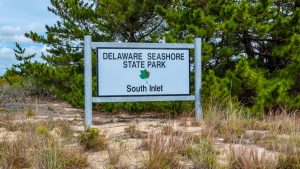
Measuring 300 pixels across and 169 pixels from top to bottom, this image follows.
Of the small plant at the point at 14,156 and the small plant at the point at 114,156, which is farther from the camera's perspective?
the small plant at the point at 114,156

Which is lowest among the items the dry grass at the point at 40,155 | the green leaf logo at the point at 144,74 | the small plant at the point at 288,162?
the small plant at the point at 288,162

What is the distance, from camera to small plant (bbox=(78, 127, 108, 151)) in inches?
239

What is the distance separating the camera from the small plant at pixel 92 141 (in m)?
6.06

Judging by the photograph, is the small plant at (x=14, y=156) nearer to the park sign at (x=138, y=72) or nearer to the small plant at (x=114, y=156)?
the small plant at (x=114, y=156)

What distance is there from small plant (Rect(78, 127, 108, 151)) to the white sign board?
8.49 ft

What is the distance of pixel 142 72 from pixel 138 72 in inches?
3.5

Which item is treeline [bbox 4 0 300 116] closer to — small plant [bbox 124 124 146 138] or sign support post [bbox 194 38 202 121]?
sign support post [bbox 194 38 202 121]

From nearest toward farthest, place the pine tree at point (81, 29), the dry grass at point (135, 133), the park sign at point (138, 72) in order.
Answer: the dry grass at point (135, 133) → the park sign at point (138, 72) → the pine tree at point (81, 29)

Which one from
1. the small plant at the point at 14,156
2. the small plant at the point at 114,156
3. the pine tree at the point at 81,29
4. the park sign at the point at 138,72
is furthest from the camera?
the pine tree at the point at 81,29

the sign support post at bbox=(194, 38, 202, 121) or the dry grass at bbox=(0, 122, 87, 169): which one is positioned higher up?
the sign support post at bbox=(194, 38, 202, 121)

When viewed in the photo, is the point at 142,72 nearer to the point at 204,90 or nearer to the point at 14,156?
the point at 204,90

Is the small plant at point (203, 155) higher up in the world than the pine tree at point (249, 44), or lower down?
lower down

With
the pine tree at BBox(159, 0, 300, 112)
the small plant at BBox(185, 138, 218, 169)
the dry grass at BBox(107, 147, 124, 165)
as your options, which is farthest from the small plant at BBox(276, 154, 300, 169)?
the pine tree at BBox(159, 0, 300, 112)

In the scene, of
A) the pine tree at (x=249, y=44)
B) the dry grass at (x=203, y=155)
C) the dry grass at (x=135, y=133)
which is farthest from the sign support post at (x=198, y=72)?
the dry grass at (x=203, y=155)
